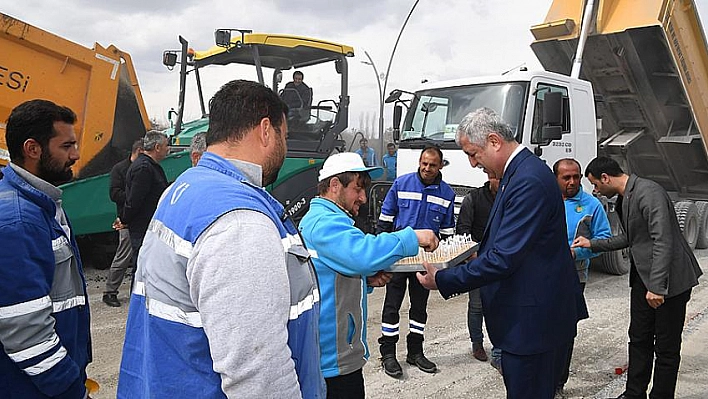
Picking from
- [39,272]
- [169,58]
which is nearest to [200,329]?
[39,272]

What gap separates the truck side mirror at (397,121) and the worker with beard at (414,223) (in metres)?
2.67

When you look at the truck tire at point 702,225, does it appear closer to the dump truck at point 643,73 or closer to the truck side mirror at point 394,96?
the dump truck at point 643,73

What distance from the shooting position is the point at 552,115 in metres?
5.93

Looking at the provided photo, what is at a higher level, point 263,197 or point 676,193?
point 263,197

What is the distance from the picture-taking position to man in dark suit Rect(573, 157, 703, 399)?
3412 millimetres

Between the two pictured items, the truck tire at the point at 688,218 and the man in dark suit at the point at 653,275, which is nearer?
the man in dark suit at the point at 653,275

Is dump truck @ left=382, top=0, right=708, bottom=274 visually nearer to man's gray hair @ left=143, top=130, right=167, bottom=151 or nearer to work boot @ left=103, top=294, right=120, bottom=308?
man's gray hair @ left=143, top=130, right=167, bottom=151

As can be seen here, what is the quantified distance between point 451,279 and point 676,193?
8137 mm

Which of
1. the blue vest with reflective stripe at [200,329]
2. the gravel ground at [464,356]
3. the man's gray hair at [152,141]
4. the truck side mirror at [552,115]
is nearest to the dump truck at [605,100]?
the truck side mirror at [552,115]

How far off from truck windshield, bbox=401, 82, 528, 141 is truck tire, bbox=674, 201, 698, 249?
14.7 feet

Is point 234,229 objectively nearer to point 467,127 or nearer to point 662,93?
point 467,127

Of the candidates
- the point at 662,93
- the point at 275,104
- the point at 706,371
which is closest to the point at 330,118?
the point at 662,93

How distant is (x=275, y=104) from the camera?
1526mm

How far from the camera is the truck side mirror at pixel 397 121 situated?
7285 millimetres
